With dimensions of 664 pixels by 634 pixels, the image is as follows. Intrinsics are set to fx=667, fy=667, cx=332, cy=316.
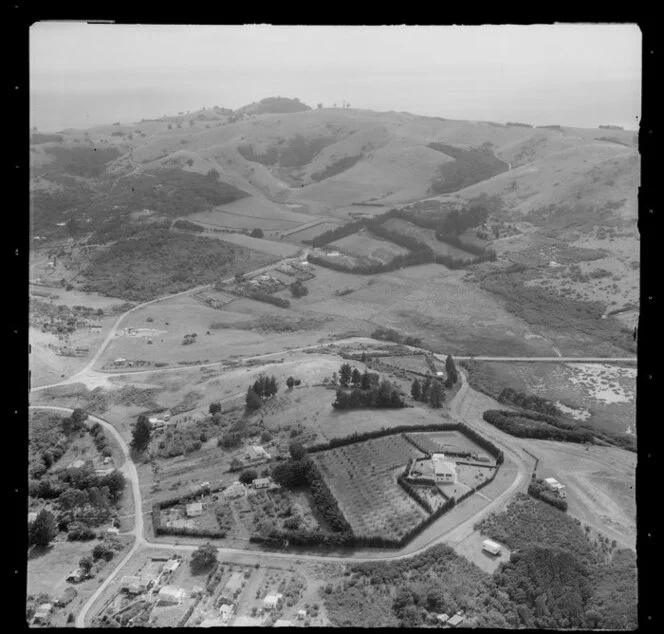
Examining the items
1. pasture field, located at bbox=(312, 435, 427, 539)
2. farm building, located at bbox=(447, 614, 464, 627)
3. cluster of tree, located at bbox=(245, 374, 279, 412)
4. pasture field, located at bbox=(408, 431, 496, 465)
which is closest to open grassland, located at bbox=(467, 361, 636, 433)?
pasture field, located at bbox=(408, 431, 496, 465)

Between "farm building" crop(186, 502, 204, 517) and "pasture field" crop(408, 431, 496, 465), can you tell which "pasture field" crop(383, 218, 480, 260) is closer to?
"pasture field" crop(408, 431, 496, 465)

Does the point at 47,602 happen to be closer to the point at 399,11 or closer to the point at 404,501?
the point at 404,501

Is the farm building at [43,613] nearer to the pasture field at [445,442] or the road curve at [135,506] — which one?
the road curve at [135,506]

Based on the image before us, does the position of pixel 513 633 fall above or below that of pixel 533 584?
above

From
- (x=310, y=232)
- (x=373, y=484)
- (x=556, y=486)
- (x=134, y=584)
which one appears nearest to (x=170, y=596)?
(x=134, y=584)

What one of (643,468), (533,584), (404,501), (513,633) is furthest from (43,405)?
(643,468)

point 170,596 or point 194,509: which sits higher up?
point 170,596

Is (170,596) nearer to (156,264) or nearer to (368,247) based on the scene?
(368,247)
